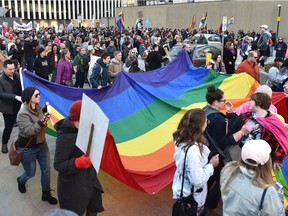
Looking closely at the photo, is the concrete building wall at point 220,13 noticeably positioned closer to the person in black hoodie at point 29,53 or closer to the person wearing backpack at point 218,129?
the person in black hoodie at point 29,53

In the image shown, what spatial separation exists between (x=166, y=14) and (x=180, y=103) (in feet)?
146

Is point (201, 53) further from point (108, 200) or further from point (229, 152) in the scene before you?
point (229, 152)

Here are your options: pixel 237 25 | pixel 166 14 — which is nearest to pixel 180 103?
pixel 237 25

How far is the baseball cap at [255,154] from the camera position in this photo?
2.63 m

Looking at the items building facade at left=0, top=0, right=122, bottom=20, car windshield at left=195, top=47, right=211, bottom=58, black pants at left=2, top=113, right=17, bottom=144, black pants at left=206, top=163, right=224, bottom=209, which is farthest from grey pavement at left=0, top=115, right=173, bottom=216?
building facade at left=0, top=0, right=122, bottom=20

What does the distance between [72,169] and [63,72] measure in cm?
618

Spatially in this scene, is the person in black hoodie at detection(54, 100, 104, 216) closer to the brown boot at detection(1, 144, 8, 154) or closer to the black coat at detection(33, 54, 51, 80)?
the brown boot at detection(1, 144, 8, 154)

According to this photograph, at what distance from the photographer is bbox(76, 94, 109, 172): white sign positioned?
2736 millimetres

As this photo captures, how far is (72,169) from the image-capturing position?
3.35 metres

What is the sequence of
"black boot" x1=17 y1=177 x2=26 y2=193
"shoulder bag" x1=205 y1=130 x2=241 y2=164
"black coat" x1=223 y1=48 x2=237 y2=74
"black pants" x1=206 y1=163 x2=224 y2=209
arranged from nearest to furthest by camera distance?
"shoulder bag" x1=205 y1=130 x2=241 y2=164 < "black pants" x1=206 y1=163 x2=224 y2=209 < "black boot" x1=17 y1=177 x2=26 y2=193 < "black coat" x1=223 y1=48 x2=237 y2=74

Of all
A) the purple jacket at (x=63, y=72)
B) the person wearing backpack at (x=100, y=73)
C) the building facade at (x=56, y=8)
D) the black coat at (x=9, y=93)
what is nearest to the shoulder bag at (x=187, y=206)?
the black coat at (x=9, y=93)

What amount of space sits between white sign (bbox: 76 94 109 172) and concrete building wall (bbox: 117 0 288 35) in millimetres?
36537

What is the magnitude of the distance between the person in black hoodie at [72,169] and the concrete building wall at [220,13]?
36.1m

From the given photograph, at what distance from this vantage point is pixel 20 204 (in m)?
4.91
